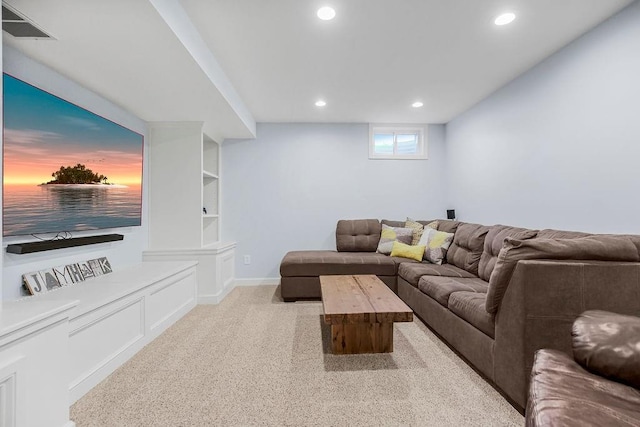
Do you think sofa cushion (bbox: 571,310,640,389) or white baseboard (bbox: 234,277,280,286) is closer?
sofa cushion (bbox: 571,310,640,389)

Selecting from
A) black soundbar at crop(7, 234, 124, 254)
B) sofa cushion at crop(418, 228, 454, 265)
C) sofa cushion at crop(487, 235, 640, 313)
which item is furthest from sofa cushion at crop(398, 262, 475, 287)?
black soundbar at crop(7, 234, 124, 254)

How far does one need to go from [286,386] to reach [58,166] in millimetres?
2176

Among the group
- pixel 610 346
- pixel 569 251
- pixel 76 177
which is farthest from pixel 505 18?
Answer: pixel 76 177

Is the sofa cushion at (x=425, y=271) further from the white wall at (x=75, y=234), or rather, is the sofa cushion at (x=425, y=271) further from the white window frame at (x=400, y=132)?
the white wall at (x=75, y=234)

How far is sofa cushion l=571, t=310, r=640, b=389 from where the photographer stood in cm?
116

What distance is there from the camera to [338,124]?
4973 mm

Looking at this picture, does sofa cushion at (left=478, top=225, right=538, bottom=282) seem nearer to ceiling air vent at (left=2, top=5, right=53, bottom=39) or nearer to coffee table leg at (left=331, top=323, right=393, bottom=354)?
coffee table leg at (left=331, top=323, right=393, bottom=354)

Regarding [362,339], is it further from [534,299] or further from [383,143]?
[383,143]

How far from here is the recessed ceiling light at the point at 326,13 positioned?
2.15 m

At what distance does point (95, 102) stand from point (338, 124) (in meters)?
3.18

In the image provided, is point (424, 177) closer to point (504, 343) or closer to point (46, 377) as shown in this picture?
point (504, 343)

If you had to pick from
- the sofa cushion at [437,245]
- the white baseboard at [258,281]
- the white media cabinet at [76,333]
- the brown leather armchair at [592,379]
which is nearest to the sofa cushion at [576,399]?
the brown leather armchair at [592,379]

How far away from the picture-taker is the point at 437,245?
3879 millimetres

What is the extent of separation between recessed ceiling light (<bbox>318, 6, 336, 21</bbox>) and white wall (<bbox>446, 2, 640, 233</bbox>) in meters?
2.00
